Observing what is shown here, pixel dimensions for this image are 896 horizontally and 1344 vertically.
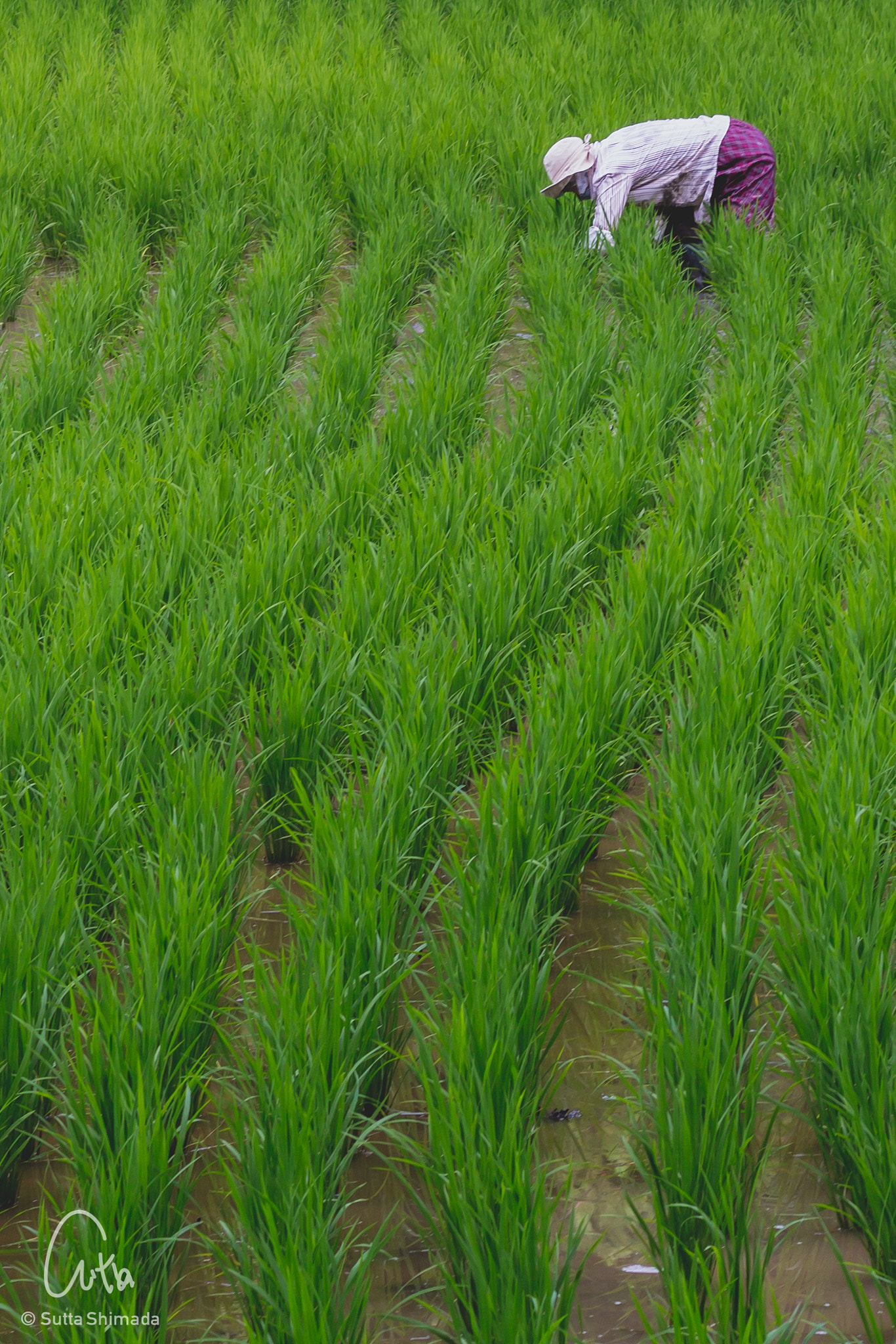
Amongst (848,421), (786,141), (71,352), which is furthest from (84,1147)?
(786,141)

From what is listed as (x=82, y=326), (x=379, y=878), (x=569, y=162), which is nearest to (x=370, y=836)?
(x=379, y=878)

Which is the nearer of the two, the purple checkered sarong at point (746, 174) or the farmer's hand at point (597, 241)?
the farmer's hand at point (597, 241)

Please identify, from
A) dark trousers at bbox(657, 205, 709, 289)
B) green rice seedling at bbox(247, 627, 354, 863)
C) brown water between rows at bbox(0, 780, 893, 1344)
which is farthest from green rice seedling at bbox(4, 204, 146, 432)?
brown water between rows at bbox(0, 780, 893, 1344)

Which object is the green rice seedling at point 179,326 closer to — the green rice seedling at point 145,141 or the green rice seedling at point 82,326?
the green rice seedling at point 82,326

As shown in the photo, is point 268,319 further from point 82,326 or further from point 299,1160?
point 299,1160

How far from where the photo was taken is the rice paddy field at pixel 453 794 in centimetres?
118

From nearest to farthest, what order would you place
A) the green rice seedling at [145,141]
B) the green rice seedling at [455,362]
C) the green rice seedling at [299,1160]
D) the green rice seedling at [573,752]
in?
the green rice seedling at [299,1160] → the green rice seedling at [573,752] → the green rice seedling at [455,362] → the green rice seedling at [145,141]

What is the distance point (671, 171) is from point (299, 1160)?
324 cm

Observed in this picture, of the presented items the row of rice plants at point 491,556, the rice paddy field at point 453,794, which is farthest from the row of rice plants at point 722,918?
the row of rice plants at point 491,556

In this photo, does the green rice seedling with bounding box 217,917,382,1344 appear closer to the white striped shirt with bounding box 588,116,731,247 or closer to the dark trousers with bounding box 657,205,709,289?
the white striped shirt with bounding box 588,116,731,247

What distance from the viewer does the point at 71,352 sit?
3.03 meters

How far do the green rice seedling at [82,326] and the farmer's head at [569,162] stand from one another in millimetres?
1236

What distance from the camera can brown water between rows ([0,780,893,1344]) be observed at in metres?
1.20

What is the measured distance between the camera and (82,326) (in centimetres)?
316
